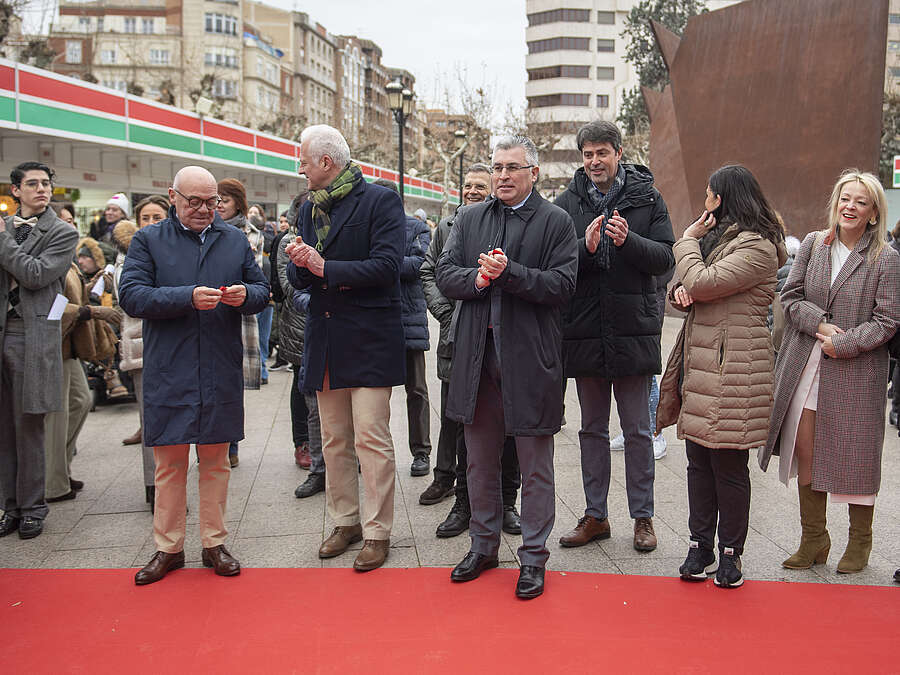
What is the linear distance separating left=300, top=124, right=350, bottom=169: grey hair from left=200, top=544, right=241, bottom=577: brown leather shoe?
2038 mm

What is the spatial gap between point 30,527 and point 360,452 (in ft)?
6.47

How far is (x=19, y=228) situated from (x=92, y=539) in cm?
180

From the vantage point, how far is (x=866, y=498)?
3.91 meters

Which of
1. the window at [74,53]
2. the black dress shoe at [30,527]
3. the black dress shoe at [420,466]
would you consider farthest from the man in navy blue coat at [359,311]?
the window at [74,53]

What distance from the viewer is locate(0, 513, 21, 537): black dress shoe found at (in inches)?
180

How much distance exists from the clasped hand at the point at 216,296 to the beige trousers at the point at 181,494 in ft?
2.39

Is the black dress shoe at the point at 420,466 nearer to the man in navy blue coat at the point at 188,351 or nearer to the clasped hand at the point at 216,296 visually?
the man in navy blue coat at the point at 188,351

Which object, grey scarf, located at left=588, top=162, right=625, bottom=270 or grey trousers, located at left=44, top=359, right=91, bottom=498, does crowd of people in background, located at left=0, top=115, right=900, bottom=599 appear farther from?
grey trousers, located at left=44, top=359, right=91, bottom=498

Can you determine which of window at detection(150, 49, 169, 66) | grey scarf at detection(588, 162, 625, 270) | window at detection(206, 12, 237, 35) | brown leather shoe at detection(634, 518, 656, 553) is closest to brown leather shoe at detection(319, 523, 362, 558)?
brown leather shoe at detection(634, 518, 656, 553)

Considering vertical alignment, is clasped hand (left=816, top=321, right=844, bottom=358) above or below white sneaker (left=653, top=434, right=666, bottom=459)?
above

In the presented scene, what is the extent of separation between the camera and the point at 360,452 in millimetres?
4203

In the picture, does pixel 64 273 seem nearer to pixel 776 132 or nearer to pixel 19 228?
pixel 19 228

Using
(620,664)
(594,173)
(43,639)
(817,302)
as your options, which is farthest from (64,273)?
(817,302)

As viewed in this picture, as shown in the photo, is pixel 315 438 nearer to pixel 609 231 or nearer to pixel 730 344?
pixel 609 231
